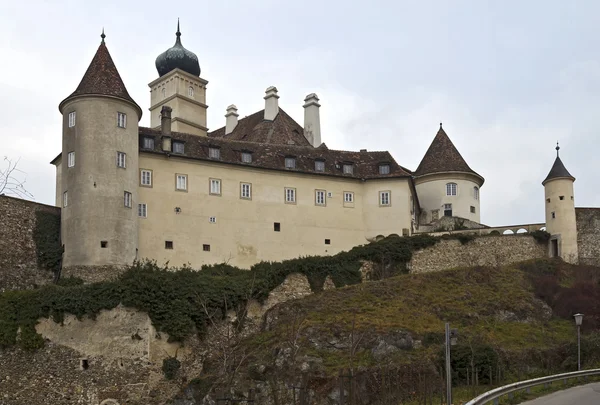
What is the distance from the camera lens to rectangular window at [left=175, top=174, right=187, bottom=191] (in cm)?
5888

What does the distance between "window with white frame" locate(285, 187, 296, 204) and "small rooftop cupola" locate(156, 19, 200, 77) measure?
28.2 m

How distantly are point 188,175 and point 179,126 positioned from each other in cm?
2336

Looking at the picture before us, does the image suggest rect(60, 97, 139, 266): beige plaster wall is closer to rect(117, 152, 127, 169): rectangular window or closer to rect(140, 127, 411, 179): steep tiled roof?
rect(117, 152, 127, 169): rectangular window

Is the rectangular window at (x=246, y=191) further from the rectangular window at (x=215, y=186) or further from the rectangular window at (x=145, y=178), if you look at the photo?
the rectangular window at (x=145, y=178)


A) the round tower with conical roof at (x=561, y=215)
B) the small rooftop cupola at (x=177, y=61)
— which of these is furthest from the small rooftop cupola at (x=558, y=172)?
the small rooftop cupola at (x=177, y=61)

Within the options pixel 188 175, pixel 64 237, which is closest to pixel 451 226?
pixel 188 175

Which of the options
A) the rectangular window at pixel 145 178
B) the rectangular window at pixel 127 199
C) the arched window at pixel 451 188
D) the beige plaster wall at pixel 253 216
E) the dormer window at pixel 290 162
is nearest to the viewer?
the rectangular window at pixel 127 199

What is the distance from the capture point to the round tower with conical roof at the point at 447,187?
227ft

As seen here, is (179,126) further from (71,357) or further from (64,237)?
(71,357)

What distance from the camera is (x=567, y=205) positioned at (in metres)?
62.2

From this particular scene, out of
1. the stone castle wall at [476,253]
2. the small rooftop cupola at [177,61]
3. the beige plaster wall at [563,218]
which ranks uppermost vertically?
the small rooftop cupola at [177,61]

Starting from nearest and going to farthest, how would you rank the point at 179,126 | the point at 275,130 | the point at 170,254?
the point at 170,254, the point at 275,130, the point at 179,126

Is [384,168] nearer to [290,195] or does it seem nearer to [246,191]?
[290,195]

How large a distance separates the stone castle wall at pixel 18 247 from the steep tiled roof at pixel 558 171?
37835mm
